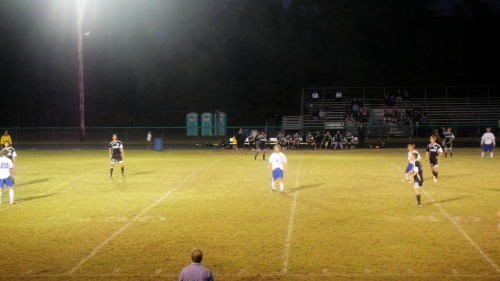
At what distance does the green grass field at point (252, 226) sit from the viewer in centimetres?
1048

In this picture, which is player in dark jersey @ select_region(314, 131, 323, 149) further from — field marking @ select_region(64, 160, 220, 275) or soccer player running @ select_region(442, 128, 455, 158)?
field marking @ select_region(64, 160, 220, 275)

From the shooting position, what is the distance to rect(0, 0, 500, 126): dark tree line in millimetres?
66375

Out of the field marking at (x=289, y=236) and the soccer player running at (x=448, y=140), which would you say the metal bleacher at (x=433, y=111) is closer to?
the soccer player running at (x=448, y=140)

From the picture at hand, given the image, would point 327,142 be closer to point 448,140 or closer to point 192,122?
point 448,140

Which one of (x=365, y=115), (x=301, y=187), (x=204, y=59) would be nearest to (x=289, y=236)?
(x=301, y=187)

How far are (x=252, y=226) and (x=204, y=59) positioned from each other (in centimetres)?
6069

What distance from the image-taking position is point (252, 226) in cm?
1415

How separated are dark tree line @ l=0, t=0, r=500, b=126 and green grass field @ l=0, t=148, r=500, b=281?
41788 mm

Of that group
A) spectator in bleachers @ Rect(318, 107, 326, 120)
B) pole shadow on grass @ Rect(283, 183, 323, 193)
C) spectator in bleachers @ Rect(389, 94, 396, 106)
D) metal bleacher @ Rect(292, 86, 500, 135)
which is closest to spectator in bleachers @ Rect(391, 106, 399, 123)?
metal bleacher @ Rect(292, 86, 500, 135)

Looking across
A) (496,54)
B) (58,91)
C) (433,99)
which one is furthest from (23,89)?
(496,54)

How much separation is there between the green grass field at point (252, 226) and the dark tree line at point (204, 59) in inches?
1645

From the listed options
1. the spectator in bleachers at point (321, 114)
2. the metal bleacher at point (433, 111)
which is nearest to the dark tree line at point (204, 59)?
the metal bleacher at point (433, 111)

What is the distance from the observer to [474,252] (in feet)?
37.6

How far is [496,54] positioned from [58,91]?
180 feet
